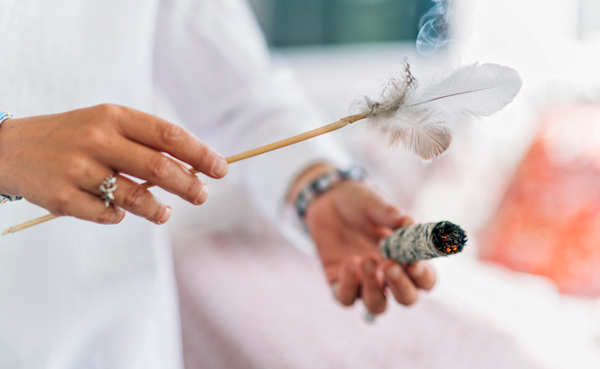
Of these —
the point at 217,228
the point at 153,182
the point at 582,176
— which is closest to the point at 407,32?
the point at 582,176

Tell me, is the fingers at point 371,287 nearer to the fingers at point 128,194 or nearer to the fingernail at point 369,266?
the fingernail at point 369,266

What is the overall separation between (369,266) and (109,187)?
36 cm

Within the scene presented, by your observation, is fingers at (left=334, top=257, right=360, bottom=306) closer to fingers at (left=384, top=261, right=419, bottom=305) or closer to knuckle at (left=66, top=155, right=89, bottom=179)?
fingers at (left=384, top=261, right=419, bottom=305)

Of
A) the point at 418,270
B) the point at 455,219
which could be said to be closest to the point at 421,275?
the point at 418,270

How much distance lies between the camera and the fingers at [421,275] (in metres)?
0.53

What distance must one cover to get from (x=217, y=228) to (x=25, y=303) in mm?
897

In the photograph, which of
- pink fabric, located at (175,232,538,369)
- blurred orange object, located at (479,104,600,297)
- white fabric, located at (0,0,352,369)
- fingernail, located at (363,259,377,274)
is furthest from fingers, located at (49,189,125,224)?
blurred orange object, located at (479,104,600,297)

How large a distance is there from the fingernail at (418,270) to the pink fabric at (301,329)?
12.0 inches

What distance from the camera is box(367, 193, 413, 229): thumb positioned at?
560 millimetres

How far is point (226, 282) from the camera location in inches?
41.3

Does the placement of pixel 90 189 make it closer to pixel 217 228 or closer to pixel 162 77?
pixel 162 77

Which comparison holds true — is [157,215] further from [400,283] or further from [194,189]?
[400,283]

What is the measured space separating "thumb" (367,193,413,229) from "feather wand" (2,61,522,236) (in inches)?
7.4

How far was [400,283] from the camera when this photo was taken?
0.53m
